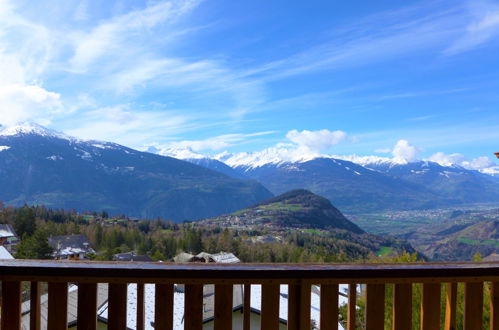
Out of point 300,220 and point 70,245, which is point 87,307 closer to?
point 70,245

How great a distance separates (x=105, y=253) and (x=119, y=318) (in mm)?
46607

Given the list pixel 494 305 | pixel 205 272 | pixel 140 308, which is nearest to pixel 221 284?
pixel 205 272

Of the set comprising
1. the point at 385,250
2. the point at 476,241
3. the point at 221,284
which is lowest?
the point at 476,241

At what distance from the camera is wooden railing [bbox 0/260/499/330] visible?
207 cm

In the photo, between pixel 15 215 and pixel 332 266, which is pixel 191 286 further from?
pixel 15 215

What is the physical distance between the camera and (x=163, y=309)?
2.15 m

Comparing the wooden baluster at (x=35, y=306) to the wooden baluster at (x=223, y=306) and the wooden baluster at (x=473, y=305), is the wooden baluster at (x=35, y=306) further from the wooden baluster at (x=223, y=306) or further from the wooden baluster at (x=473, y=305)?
the wooden baluster at (x=473, y=305)

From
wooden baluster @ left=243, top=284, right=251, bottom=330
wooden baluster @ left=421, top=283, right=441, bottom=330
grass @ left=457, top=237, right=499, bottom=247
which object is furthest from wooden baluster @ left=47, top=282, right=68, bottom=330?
grass @ left=457, top=237, right=499, bottom=247

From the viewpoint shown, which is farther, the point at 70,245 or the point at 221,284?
the point at 70,245

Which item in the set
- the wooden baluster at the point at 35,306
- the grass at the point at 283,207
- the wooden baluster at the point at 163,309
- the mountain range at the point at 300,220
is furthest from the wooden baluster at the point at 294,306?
the grass at the point at 283,207

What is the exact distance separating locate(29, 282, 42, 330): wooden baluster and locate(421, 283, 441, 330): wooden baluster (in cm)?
205

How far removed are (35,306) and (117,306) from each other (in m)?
0.44

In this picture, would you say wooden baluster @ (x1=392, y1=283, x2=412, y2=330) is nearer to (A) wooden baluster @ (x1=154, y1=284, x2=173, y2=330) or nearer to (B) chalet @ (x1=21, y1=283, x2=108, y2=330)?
(A) wooden baluster @ (x1=154, y1=284, x2=173, y2=330)

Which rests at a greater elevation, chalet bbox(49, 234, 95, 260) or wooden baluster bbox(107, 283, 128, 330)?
wooden baluster bbox(107, 283, 128, 330)
